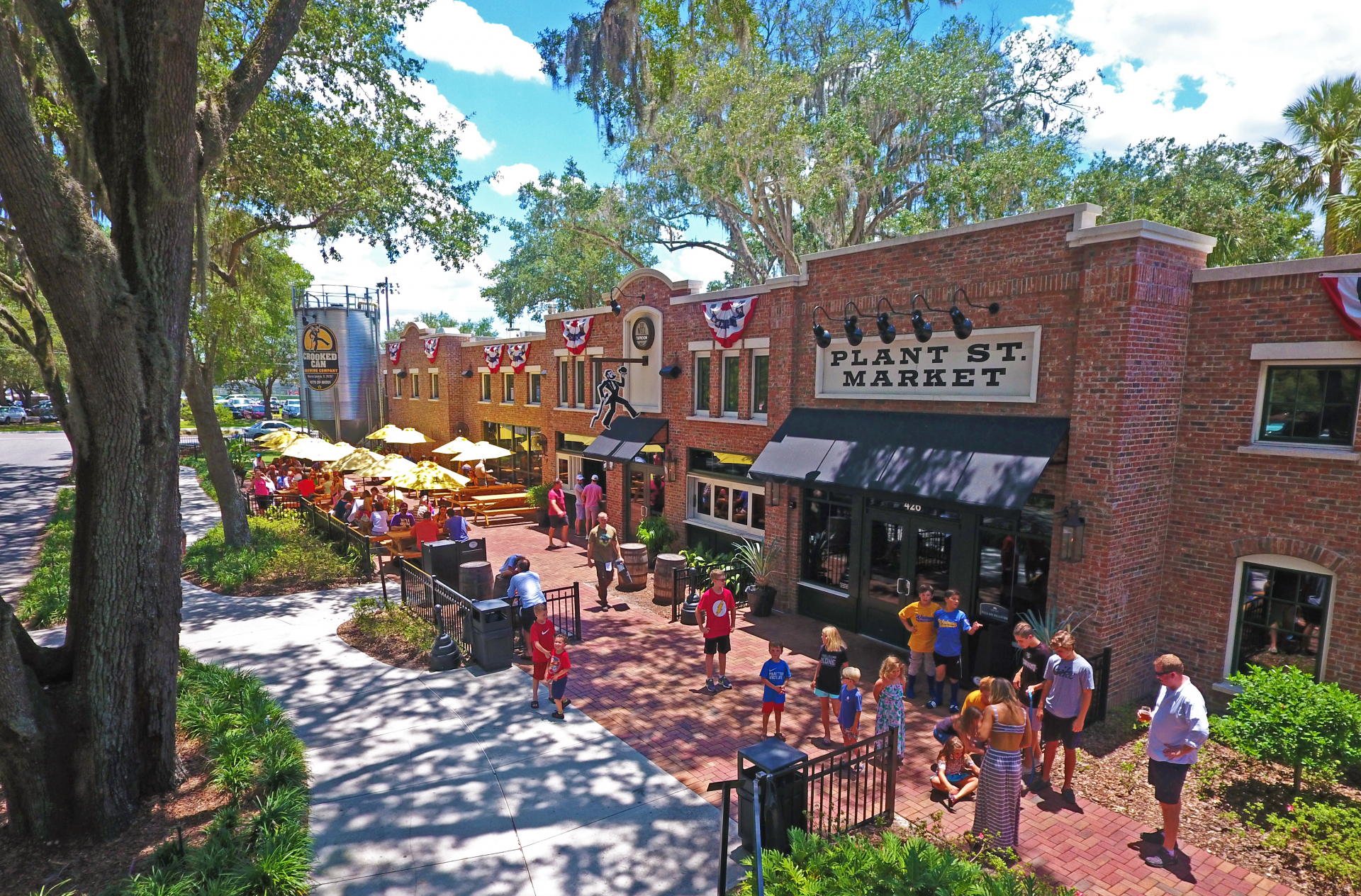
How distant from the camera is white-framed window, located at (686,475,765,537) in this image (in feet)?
48.2

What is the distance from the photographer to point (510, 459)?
87.6 ft

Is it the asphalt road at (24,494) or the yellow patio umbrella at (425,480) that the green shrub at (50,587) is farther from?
the yellow patio umbrella at (425,480)

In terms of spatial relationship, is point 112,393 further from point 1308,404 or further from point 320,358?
point 320,358

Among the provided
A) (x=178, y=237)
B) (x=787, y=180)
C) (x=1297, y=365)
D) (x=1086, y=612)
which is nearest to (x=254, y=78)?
(x=178, y=237)

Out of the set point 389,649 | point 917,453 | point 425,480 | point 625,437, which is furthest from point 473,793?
point 625,437

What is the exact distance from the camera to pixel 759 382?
14.5 meters

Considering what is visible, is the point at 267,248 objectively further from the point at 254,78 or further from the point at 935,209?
the point at 935,209

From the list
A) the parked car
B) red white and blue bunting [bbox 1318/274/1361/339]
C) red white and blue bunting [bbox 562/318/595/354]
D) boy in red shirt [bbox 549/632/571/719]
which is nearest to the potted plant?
boy in red shirt [bbox 549/632/571/719]

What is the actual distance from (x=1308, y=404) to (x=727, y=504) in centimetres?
967

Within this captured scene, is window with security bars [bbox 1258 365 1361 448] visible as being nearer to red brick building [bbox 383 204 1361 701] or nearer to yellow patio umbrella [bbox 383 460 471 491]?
red brick building [bbox 383 204 1361 701]

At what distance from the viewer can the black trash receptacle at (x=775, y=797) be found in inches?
230

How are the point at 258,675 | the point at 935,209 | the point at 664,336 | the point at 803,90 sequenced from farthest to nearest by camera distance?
the point at 935,209 → the point at 803,90 → the point at 664,336 → the point at 258,675

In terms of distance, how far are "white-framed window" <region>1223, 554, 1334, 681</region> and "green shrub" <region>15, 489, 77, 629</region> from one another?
47.2 feet

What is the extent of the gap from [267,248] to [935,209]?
2324cm
